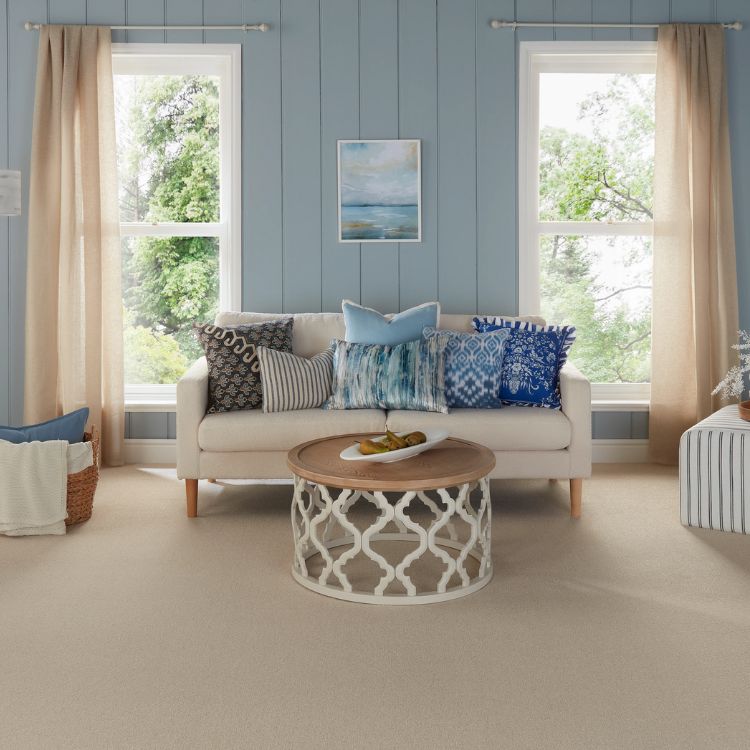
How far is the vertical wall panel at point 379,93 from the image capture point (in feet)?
14.9

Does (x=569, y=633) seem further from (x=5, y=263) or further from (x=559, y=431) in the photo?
(x=5, y=263)

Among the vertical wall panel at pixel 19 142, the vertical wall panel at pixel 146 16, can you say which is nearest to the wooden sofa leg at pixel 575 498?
the vertical wall panel at pixel 19 142

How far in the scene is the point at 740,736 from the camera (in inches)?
73.6

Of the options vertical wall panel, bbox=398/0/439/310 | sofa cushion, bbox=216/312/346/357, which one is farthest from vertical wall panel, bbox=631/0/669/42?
sofa cushion, bbox=216/312/346/357

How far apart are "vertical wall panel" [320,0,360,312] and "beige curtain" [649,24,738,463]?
1.67 m

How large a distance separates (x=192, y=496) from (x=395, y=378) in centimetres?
103

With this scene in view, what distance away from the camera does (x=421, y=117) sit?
457 cm

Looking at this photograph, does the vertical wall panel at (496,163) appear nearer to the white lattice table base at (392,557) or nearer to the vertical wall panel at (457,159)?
the vertical wall panel at (457,159)

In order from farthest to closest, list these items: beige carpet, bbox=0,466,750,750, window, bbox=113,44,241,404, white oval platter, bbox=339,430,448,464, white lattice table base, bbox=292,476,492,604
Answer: window, bbox=113,44,241,404 < white oval platter, bbox=339,430,448,464 < white lattice table base, bbox=292,476,492,604 < beige carpet, bbox=0,466,750,750

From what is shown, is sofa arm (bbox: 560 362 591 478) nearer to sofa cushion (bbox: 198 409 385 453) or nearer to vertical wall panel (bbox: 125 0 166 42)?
sofa cushion (bbox: 198 409 385 453)

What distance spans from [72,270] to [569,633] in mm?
3365

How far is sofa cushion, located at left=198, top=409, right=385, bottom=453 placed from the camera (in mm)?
3543

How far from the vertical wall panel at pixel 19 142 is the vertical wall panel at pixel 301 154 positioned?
138 centimetres

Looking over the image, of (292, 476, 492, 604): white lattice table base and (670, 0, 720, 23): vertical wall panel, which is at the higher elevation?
(670, 0, 720, 23): vertical wall panel
